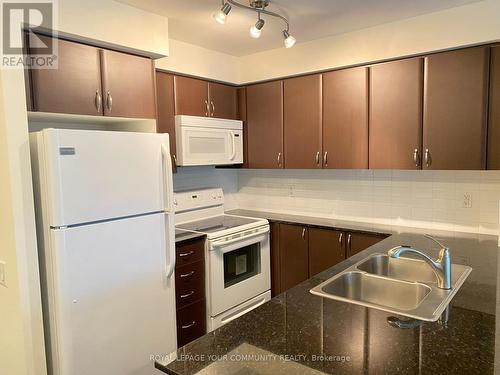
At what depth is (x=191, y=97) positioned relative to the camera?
10.3ft

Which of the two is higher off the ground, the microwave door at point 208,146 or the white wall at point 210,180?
the microwave door at point 208,146

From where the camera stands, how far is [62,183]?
5.91 feet

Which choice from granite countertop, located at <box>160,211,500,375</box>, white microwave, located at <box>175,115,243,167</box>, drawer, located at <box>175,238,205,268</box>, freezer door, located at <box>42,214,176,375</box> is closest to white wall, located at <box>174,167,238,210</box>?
white microwave, located at <box>175,115,243,167</box>

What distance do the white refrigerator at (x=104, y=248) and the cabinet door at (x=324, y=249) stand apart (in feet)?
4.31

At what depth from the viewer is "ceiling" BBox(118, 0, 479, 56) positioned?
2.33 meters

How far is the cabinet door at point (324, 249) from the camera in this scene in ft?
9.95

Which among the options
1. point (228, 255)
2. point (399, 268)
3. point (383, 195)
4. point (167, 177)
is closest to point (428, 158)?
point (383, 195)

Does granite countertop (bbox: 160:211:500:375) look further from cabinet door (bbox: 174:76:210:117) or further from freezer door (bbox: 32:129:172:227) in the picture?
cabinet door (bbox: 174:76:210:117)

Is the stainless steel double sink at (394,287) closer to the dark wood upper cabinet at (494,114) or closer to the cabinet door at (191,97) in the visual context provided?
the dark wood upper cabinet at (494,114)

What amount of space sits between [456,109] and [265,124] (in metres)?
1.59

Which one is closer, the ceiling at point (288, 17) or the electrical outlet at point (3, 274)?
the electrical outlet at point (3, 274)

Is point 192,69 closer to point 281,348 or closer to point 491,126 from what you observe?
point 491,126

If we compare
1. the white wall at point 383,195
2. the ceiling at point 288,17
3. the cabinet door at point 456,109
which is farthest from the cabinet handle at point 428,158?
the ceiling at point 288,17

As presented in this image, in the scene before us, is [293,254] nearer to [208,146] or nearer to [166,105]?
[208,146]
